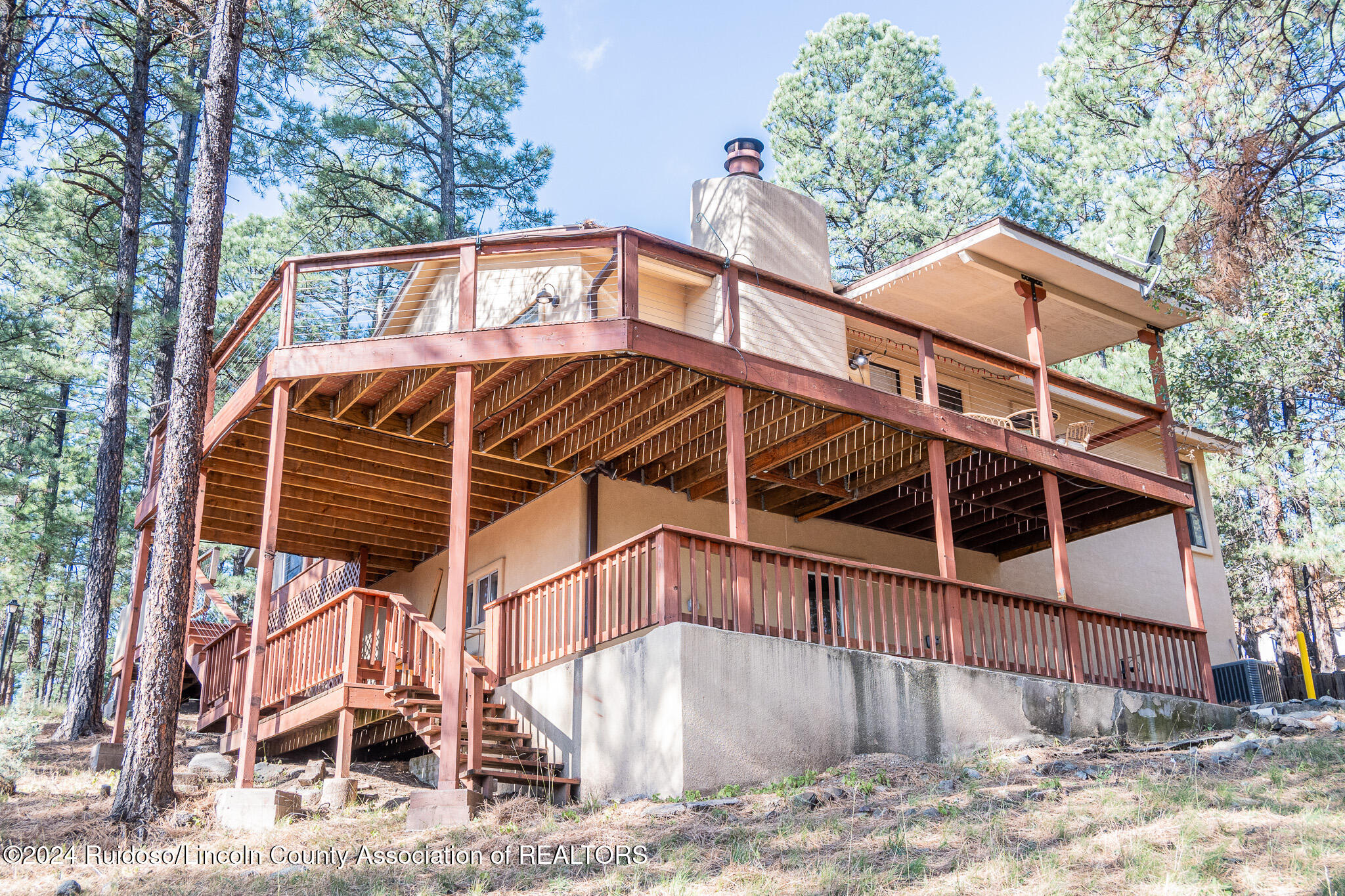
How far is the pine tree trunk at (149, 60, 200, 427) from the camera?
18.5 meters

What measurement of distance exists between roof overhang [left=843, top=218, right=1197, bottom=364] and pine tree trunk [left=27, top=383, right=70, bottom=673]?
1896cm

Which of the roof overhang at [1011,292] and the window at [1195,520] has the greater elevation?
the roof overhang at [1011,292]

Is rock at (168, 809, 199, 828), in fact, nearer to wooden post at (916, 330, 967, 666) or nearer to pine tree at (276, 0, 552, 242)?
wooden post at (916, 330, 967, 666)

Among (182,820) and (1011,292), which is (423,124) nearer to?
(1011,292)

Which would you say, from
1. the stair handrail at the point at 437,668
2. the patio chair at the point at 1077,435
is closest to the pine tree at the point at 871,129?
the patio chair at the point at 1077,435

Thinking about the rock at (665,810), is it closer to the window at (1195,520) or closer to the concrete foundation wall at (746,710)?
the concrete foundation wall at (746,710)

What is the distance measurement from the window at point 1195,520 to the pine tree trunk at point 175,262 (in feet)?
55.8

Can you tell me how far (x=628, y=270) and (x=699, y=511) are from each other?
5204 millimetres

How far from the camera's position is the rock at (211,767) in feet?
35.6

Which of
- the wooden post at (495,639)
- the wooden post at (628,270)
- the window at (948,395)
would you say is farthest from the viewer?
the window at (948,395)

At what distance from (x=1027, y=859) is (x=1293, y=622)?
19.6 m

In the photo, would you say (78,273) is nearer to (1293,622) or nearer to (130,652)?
(130,652)

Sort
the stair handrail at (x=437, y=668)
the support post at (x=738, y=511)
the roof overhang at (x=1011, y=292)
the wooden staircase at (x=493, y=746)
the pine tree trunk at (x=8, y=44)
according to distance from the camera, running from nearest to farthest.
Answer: the stair handrail at (x=437, y=668) → the wooden staircase at (x=493, y=746) → the support post at (x=738, y=511) → the roof overhang at (x=1011, y=292) → the pine tree trunk at (x=8, y=44)

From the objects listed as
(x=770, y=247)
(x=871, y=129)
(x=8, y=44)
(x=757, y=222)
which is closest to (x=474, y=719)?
(x=770, y=247)
